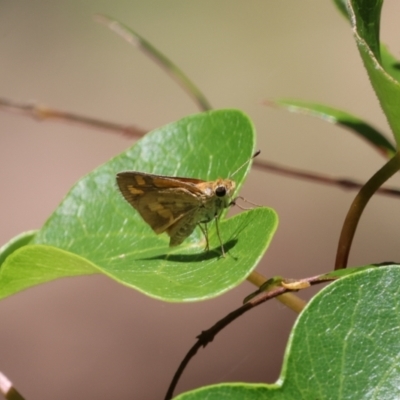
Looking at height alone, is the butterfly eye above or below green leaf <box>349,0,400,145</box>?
below

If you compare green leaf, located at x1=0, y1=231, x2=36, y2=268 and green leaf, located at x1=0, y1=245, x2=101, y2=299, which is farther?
green leaf, located at x1=0, y1=231, x2=36, y2=268

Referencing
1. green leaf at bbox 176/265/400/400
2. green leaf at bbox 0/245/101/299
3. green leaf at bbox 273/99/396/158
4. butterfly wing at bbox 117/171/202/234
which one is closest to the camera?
green leaf at bbox 176/265/400/400

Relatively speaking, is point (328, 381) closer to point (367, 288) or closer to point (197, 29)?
point (367, 288)

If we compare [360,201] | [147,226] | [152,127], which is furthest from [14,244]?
[152,127]

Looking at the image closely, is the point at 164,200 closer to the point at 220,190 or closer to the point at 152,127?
the point at 220,190

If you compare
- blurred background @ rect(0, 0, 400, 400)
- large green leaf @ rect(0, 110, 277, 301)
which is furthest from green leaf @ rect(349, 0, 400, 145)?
blurred background @ rect(0, 0, 400, 400)

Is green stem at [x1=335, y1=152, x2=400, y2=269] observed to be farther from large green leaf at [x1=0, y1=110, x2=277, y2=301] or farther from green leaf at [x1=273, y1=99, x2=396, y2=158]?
green leaf at [x1=273, y1=99, x2=396, y2=158]

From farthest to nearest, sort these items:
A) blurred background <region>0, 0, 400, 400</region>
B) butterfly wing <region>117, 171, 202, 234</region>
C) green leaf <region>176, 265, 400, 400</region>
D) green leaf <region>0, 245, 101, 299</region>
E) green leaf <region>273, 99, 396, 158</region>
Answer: blurred background <region>0, 0, 400, 400</region> < green leaf <region>273, 99, 396, 158</region> < butterfly wing <region>117, 171, 202, 234</region> < green leaf <region>0, 245, 101, 299</region> < green leaf <region>176, 265, 400, 400</region>
